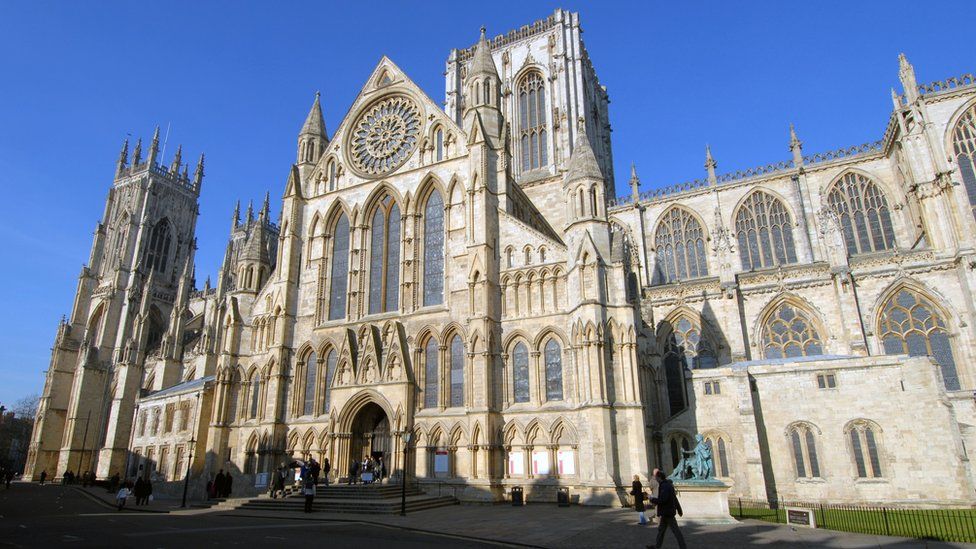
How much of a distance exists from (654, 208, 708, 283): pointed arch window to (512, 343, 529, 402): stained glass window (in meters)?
20.8

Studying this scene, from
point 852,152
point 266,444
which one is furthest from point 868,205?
point 266,444

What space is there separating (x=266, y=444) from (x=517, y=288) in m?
14.6

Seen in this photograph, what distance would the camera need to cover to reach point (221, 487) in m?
26.5

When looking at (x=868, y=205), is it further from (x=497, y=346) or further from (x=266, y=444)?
(x=266, y=444)

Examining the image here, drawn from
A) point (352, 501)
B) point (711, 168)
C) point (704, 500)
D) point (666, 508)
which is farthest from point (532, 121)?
point (666, 508)

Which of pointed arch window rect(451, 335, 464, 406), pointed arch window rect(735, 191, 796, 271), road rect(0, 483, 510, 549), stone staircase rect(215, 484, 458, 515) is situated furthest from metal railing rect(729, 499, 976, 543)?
pointed arch window rect(735, 191, 796, 271)

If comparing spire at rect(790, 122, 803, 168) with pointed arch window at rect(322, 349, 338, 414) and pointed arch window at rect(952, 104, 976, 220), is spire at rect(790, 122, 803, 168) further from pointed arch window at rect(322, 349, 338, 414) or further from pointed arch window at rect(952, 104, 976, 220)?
pointed arch window at rect(322, 349, 338, 414)

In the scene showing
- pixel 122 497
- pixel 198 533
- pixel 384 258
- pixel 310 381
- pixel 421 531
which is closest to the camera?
pixel 198 533

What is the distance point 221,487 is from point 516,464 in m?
14.2

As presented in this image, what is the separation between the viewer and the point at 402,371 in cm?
2625

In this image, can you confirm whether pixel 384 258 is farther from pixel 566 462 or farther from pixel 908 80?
pixel 908 80

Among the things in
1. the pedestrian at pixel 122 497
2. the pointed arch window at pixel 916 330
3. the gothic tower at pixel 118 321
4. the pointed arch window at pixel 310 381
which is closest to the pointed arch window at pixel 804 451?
the pointed arch window at pixel 916 330

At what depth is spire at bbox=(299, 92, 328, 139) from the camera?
1362 inches

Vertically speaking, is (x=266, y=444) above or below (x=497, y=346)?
below
